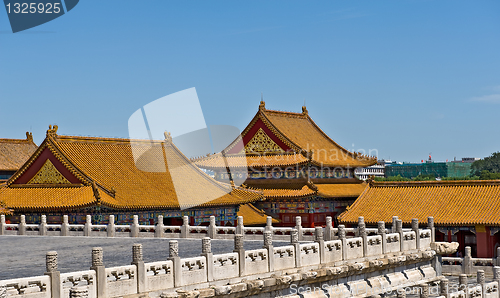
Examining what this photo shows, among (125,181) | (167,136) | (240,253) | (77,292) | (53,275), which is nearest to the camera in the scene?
(77,292)

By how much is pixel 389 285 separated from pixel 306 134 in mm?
36281

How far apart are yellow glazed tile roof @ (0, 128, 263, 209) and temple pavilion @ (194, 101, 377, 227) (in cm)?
488

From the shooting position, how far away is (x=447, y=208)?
44750 mm

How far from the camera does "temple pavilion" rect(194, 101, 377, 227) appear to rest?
54.2 m

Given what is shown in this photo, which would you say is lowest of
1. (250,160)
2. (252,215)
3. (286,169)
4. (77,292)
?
(252,215)

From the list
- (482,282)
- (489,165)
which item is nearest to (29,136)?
(482,282)

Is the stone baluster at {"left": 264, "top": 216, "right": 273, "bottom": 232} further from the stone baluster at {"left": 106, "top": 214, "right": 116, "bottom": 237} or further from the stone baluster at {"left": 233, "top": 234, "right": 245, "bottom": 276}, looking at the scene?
the stone baluster at {"left": 233, "top": 234, "right": 245, "bottom": 276}

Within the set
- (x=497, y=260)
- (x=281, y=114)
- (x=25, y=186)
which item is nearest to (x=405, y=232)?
(x=497, y=260)

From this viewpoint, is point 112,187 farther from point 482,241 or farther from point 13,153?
point 13,153

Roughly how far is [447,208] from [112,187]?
20.9 metres

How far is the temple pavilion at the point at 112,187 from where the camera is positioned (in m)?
39.7

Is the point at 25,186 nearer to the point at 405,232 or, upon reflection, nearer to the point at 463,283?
the point at 405,232

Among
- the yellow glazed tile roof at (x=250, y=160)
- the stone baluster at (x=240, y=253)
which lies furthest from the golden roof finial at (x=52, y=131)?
the stone baluster at (x=240, y=253)

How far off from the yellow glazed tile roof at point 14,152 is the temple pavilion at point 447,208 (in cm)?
3216
